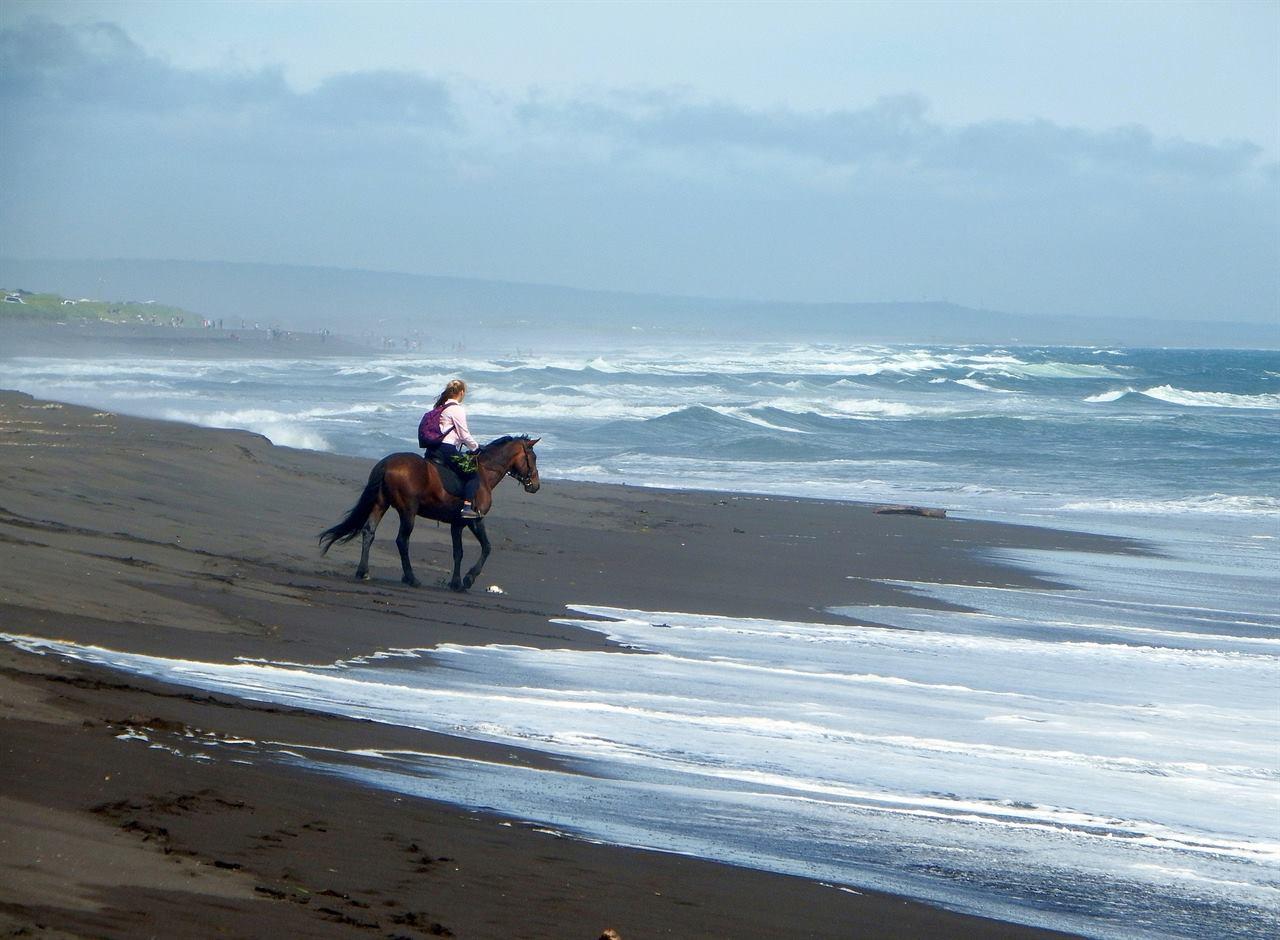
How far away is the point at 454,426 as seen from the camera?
1184cm

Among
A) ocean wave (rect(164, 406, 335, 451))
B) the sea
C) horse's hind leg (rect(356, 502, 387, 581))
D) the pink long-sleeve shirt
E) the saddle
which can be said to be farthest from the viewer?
ocean wave (rect(164, 406, 335, 451))

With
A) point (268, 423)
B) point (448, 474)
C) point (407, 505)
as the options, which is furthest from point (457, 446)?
point (268, 423)

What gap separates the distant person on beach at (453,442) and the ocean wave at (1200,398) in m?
42.1

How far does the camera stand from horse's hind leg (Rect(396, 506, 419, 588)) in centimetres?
1133

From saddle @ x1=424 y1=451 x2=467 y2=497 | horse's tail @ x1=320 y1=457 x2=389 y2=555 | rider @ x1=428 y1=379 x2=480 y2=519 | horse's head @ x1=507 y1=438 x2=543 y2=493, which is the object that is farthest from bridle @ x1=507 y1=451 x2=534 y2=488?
horse's tail @ x1=320 y1=457 x2=389 y2=555

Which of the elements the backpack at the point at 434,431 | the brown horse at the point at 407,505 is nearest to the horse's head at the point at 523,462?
the brown horse at the point at 407,505

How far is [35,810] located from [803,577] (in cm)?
1056

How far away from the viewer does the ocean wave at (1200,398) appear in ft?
169

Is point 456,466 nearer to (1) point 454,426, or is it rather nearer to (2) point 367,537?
(1) point 454,426

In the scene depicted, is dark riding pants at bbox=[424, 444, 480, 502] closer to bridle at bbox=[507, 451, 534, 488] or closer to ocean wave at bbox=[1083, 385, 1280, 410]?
bridle at bbox=[507, 451, 534, 488]

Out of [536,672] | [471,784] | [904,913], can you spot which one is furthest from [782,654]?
[904,913]

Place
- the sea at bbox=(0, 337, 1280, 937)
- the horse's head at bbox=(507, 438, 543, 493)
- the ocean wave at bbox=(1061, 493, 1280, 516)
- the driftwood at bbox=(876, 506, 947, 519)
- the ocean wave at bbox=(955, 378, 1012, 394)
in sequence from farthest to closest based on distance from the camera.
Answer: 1. the ocean wave at bbox=(955, 378, 1012, 394)
2. the ocean wave at bbox=(1061, 493, 1280, 516)
3. the driftwood at bbox=(876, 506, 947, 519)
4. the horse's head at bbox=(507, 438, 543, 493)
5. the sea at bbox=(0, 337, 1280, 937)

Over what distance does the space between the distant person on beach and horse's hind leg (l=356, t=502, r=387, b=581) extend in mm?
667

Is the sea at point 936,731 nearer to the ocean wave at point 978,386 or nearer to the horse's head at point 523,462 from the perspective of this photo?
the horse's head at point 523,462
